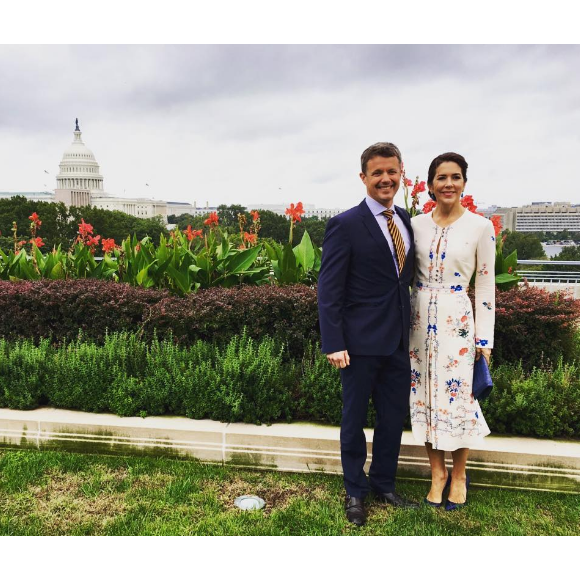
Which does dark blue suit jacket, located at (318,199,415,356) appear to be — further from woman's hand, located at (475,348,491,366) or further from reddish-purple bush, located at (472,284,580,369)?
reddish-purple bush, located at (472,284,580,369)

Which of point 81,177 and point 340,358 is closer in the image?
point 340,358

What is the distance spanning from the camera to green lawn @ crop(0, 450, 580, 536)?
269cm

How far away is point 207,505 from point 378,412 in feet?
3.56

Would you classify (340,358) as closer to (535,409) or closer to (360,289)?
(360,289)

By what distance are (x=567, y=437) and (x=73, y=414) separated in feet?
10.9

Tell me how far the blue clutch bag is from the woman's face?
2.80 feet

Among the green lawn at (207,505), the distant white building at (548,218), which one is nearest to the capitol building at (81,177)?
the distant white building at (548,218)

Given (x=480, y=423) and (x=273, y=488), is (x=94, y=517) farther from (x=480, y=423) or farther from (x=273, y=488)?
(x=480, y=423)

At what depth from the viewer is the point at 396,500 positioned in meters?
2.89

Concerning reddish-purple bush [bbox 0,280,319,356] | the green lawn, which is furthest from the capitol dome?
the green lawn

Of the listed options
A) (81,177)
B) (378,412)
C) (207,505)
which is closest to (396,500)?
(378,412)

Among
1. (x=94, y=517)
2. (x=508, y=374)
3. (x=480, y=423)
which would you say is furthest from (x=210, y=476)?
(x=508, y=374)

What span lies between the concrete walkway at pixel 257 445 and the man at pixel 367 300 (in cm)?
49

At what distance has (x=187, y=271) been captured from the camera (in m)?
4.89
